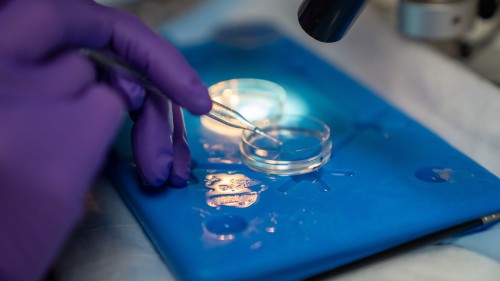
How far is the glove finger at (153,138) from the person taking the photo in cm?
64

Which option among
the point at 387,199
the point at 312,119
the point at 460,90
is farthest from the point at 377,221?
the point at 460,90

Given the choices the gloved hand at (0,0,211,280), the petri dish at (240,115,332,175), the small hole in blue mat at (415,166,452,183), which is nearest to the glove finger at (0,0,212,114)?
the gloved hand at (0,0,211,280)

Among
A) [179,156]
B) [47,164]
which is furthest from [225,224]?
[47,164]

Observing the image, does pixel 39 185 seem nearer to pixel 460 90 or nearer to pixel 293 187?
pixel 293 187

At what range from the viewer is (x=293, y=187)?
67 cm

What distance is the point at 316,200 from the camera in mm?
649

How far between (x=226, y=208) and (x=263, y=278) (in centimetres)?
9

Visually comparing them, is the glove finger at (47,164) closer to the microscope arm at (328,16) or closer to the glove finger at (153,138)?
the glove finger at (153,138)

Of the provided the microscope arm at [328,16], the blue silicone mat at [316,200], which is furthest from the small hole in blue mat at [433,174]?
the microscope arm at [328,16]

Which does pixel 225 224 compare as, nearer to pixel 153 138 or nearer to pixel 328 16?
pixel 153 138

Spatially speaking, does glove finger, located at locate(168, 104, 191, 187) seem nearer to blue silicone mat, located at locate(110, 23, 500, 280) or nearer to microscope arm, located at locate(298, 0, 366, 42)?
blue silicone mat, located at locate(110, 23, 500, 280)

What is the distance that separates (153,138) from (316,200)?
160mm

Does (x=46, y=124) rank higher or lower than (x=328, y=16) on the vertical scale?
lower

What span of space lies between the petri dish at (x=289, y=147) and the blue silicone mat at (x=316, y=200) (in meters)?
0.01
